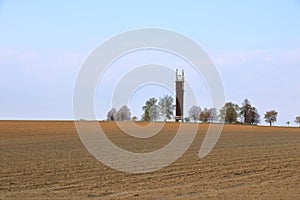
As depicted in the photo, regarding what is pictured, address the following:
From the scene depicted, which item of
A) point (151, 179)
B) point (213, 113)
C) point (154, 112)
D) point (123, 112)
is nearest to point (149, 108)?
point (154, 112)

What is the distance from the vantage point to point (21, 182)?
51.8 feet

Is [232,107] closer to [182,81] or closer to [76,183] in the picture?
[182,81]

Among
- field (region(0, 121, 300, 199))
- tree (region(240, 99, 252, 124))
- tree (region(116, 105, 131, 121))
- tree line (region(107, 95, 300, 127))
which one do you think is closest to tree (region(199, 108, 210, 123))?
tree line (region(107, 95, 300, 127))

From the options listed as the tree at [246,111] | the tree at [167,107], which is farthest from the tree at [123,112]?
the tree at [246,111]

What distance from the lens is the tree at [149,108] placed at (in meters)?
75.1

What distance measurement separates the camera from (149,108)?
8288cm

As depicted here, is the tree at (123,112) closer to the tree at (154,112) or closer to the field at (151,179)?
the field at (151,179)

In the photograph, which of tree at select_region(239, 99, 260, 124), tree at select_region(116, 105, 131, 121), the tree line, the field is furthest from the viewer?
tree at select_region(239, 99, 260, 124)

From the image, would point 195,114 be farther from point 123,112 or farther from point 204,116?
point 123,112

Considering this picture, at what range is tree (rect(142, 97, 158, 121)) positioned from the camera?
75125 mm

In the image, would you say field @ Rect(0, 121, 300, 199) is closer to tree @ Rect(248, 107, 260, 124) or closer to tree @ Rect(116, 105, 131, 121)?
tree @ Rect(116, 105, 131, 121)

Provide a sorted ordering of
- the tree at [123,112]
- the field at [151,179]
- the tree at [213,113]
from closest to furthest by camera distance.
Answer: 1. the field at [151,179]
2. the tree at [123,112]
3. the tree at [213,113]

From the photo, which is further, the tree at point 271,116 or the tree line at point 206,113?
the tree at point 271,116

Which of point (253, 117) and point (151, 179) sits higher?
point (253, 117)
